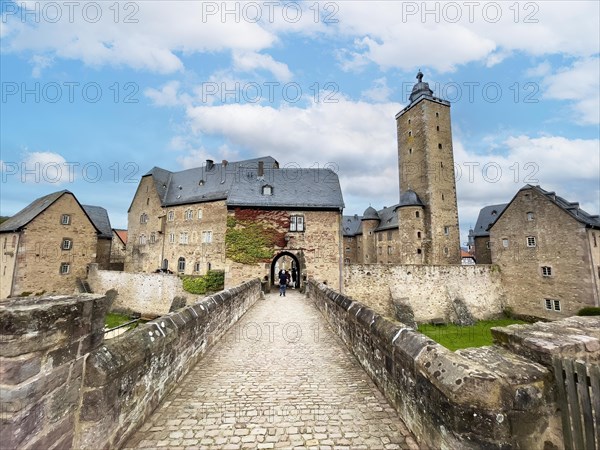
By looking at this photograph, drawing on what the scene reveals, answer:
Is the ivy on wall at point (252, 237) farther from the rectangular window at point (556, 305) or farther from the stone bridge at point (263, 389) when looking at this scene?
the rectangular window at point (556, 305)

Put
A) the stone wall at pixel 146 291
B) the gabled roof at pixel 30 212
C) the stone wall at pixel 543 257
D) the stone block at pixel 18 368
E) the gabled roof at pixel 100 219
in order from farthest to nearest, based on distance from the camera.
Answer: the gabled roof at pixel 100 219 < the stone wall at pixel 146 291 < the gabled roof at pixel 30 212 < the stone wall at pixel 543 257 < the stone block at pixel 18 368

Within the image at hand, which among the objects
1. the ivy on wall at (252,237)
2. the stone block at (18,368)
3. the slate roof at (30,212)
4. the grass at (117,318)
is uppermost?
the slate roof at (30,212)

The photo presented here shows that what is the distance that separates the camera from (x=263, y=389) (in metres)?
4.34

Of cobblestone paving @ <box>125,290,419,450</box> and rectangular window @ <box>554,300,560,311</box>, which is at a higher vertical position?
cobblestone paving @ <box>125,290,419,450</box>

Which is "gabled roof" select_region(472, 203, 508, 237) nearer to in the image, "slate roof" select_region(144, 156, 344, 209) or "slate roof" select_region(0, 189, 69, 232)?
"slate roof" select_region(144, 156, 344, 209)

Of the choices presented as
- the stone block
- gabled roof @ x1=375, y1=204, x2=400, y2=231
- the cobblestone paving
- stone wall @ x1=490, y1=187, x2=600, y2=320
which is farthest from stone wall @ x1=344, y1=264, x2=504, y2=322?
the stone block

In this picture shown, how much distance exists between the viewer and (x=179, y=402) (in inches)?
151

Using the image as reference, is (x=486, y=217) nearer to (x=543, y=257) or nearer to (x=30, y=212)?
(x=543, y=257)

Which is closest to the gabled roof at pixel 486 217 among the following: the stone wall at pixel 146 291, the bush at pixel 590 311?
the bush at pixel 590 311

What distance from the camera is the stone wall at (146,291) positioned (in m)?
23.0

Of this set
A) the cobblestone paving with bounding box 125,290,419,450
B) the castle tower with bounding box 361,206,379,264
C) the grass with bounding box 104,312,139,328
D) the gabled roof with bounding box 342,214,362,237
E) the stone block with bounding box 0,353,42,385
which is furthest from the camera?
the gabled roof with bounding box 342,214,362,237

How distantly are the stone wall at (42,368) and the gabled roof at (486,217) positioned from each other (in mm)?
36515

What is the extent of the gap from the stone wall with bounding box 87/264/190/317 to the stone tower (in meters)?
21.9

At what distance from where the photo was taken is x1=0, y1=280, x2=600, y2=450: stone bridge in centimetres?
214
